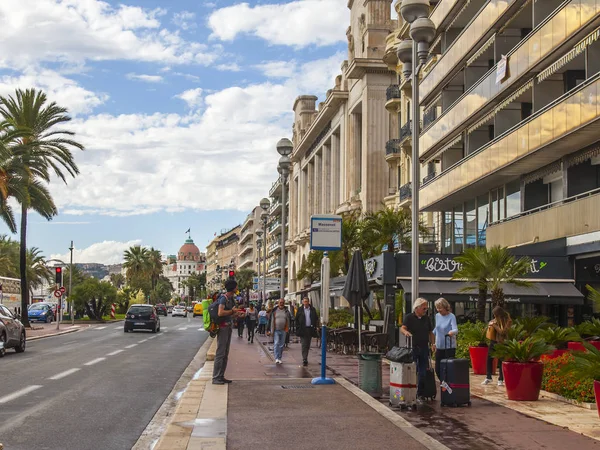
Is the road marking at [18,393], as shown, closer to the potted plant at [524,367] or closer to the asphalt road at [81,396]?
the asphalt road at [81,396]

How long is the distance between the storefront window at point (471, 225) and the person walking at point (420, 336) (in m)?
22.2

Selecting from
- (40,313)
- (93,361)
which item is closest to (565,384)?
(93,361)

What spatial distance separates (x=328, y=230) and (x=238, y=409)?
497 cm

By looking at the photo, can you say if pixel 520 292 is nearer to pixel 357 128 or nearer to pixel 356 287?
pixel 356 287

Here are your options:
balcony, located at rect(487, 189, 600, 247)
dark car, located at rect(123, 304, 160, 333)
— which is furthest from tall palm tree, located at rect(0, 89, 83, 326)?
balcony, located at rect(487, 189, 600, 247)

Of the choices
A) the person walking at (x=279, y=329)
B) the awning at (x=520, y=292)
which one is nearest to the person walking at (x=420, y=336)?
the person walking at (x=279, y=329)

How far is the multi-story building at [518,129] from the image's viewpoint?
76.1 ft

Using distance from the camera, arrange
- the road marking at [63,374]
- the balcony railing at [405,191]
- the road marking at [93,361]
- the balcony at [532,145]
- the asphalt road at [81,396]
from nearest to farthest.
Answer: the asphalt road at [81,396] → the road marking at [63,374] → the road marking at [93,361] → the balcony at [532,145] → the balcony railing at [405,191]

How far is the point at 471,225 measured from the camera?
116 feet

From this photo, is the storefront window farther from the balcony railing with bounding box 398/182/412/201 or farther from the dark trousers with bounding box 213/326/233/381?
the dark trousers with bounding box 213/326/233/381

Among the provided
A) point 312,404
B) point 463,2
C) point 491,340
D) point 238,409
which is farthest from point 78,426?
point 463,2

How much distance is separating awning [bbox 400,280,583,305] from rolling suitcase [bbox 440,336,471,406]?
10.6 meters

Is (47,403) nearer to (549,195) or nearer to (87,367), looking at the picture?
(87,367)

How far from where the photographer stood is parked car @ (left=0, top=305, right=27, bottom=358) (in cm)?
2441
